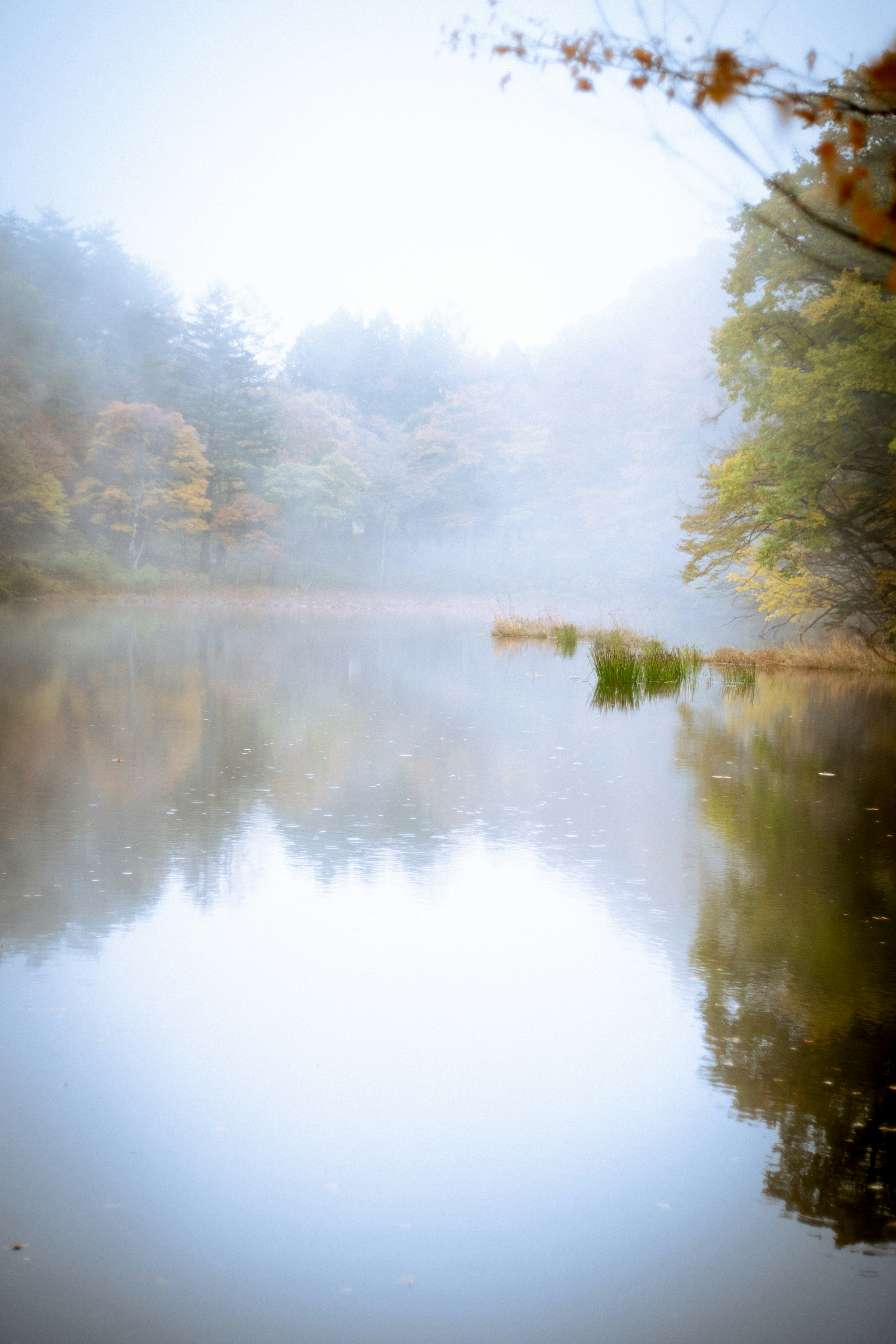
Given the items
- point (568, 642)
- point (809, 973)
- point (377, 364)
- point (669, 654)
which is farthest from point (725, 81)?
point (377, 364)

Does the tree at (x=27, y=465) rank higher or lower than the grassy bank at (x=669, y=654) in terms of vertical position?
higher

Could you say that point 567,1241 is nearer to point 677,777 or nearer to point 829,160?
point 829,160

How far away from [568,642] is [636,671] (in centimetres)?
640

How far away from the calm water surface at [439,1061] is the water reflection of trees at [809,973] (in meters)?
0.02

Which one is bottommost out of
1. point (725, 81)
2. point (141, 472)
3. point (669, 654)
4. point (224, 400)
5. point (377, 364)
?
point (669, 654)

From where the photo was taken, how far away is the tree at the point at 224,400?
46375mm

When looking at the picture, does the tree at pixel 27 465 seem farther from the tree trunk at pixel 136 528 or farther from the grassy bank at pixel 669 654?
the grassy bank at pixel 669 654

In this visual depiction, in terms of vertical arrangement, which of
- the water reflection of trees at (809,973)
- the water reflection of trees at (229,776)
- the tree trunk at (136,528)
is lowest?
the water reflection of trees at (229,776)

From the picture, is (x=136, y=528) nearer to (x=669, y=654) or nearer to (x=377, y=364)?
(x=377, y=364)

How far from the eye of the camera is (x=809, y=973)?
12.4 ft

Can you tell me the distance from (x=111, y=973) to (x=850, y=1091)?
7.77 feet

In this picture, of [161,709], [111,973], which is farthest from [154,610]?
[111,973]

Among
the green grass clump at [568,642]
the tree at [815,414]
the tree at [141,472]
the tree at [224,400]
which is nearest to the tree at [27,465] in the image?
the tree at [141,472]

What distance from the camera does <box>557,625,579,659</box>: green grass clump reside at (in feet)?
65.9
